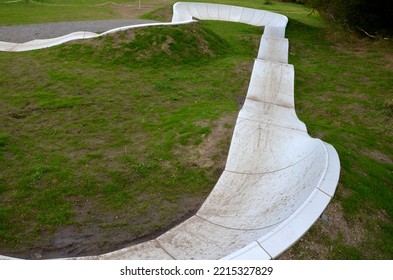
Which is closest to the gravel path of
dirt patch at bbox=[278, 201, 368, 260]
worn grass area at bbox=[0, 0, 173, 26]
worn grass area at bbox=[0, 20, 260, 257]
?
worn grass area at bbox=[0, 0, 173, 26]

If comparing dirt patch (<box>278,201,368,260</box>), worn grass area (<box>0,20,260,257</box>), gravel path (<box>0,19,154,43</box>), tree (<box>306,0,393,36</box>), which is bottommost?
worn grass area (<box>0,20,260,257</box>)

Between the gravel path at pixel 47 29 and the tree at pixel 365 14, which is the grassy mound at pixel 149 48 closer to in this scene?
the gravel path at pixel 47 29

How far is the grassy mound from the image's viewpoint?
15.0m

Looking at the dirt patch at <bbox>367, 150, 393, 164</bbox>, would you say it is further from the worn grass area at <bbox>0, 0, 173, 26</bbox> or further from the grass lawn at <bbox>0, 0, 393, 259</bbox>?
the worn grass area at <bbox>0, 0, 173, 26</bbox>

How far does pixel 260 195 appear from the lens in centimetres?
725

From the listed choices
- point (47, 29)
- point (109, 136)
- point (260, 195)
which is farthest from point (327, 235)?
point (47, 29)

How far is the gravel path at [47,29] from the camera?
17.3 meters

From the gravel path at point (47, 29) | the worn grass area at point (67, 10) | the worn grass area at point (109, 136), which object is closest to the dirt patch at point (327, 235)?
the worn grass area at point (109, 136)

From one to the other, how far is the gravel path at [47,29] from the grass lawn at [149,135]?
282 centimetres

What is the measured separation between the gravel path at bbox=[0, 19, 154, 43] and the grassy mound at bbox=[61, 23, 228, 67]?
287 centimetres

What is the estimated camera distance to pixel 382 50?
62.0 ft

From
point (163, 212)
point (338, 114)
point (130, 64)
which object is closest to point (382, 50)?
point (338, 114)

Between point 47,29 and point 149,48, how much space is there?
758 cm

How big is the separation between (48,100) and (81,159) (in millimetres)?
4096
